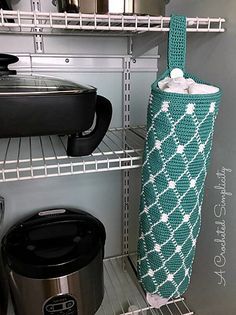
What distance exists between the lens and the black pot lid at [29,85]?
536mm

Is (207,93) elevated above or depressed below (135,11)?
below

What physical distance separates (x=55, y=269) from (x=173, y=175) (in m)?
0.36

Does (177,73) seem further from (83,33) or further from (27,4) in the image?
(27,4)

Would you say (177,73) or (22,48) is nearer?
(177,73)

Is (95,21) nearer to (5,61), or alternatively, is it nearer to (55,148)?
(5,61)

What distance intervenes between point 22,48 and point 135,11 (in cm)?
43

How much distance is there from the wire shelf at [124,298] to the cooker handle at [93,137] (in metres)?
0.53

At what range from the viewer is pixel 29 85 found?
0.58m

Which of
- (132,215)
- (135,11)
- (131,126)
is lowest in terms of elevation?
(132,215)

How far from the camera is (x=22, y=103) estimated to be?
52cm

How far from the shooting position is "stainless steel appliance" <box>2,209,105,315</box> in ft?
2.27

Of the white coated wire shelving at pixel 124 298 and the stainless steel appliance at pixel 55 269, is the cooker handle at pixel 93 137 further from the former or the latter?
the white coated wire shelving at pixel 124 298

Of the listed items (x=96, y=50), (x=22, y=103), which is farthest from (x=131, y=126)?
(x=22, y=103)

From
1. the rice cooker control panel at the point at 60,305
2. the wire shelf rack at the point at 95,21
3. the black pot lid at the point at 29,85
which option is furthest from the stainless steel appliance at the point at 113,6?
the rice cooker control panel at the point at 60,305
